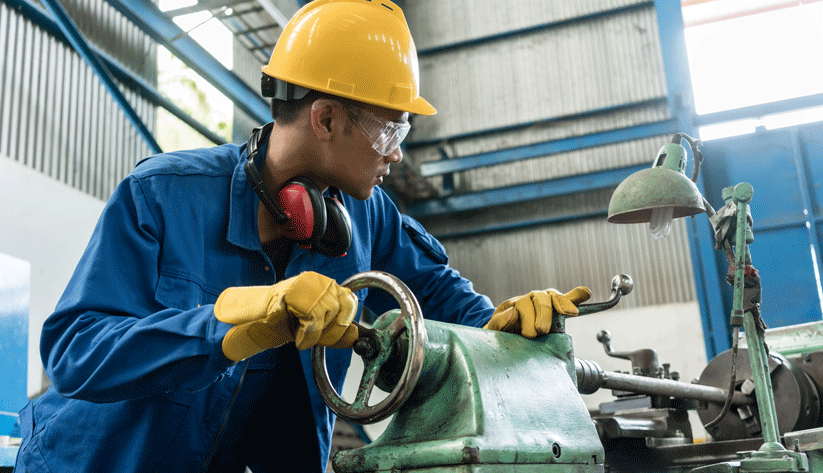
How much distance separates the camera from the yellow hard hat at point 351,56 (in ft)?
4.73

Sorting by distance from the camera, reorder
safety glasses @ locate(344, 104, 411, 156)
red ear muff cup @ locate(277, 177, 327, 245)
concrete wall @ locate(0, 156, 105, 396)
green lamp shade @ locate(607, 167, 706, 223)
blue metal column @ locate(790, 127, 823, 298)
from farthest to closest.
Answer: blue metal column @ locate(790, 127, 823, 298) → concrete wall @ locate(0, 156, 105, 396) → green lamp shade @ locate(607, 167, 706, 223) → safety glasses @ locate(344, 104, 411, 156) → red ear muff cup @ locate(277, 177, 327, 245)

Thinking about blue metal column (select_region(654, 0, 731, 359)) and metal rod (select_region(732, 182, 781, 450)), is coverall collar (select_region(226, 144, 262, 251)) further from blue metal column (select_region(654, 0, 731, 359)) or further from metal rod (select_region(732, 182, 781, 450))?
blue metal column (select_region(654, 0, 731, 359))

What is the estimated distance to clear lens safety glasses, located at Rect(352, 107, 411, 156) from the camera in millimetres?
1461

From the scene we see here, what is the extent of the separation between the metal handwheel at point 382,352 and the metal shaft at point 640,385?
50 centimetres

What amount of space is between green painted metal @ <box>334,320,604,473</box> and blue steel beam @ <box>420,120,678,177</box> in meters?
5.78

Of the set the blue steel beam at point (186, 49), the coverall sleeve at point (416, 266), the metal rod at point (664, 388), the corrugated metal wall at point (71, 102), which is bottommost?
the metal rod at point (664, 388)

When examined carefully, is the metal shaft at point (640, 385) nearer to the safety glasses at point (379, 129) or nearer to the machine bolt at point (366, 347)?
the machine bolt at point (366, 347)

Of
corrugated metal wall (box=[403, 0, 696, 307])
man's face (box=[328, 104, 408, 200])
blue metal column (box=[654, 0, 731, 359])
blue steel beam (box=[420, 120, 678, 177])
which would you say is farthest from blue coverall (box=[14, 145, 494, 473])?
corrugated metal wall (box=[403, 0, 696, 307])

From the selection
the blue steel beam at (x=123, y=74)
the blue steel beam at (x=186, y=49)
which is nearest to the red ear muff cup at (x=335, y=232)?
the blue steel beam at (x=123, y=74)

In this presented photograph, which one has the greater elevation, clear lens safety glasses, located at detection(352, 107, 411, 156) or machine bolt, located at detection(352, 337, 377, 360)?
clear lens safety glasses, located at detection(352, 107, 411, 156)

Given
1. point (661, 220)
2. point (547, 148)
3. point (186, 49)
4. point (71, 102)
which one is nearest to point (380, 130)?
point (661, 220)

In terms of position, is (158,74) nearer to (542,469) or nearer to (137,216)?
(137,216)

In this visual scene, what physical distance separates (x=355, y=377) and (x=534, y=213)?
2.72 meters

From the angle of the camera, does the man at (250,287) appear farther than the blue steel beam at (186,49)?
No
